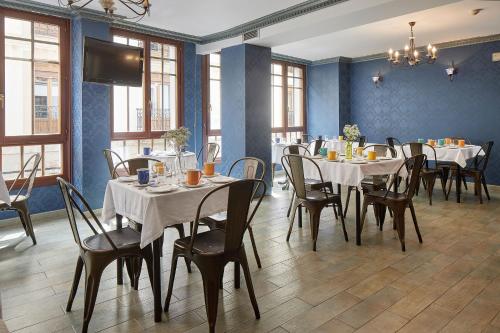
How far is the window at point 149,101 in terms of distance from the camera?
5988 mm

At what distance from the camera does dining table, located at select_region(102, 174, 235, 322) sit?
2412mm

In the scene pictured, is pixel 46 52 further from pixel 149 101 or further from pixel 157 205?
pixel 157 205

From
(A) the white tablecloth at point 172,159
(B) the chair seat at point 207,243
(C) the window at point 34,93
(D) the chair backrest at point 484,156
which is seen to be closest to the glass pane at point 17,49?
(C) the window at point 34,93

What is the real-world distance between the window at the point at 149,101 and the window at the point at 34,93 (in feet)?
2.66

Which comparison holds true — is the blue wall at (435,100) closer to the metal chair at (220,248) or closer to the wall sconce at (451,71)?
the wall sconce at (451,71)

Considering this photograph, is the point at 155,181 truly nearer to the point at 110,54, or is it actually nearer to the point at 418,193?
the point at 110,54

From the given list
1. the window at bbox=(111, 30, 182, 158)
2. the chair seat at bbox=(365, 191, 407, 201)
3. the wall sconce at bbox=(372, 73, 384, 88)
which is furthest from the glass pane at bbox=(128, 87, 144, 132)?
the wall sconce at bbox=(372, 73, 384, 88)

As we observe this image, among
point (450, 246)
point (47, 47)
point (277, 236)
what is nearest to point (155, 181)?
point (277, 236)

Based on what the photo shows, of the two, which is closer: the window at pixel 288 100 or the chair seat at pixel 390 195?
the chair seat at pixel 390 195

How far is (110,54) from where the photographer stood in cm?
522

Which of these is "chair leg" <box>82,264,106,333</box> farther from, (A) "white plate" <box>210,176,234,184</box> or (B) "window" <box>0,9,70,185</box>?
(B) "window" <box>0,9,70,185</box>

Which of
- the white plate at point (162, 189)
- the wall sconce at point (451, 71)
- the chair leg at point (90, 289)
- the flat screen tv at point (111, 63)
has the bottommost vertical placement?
the chair leg at point (90, 289)

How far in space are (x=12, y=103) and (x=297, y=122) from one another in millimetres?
6284

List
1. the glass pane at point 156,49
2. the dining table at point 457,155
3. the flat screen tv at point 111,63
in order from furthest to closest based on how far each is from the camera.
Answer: the glass pane at point 156,49
the dining table at point 457,155
the flat screen tv at point 111,63
